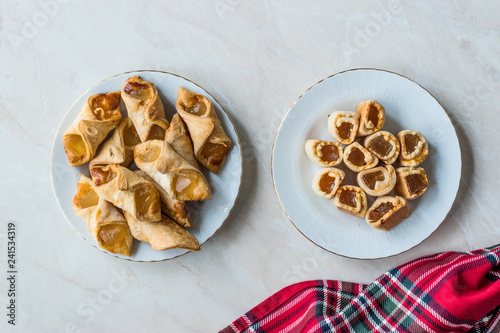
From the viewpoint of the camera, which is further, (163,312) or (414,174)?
(163,312)

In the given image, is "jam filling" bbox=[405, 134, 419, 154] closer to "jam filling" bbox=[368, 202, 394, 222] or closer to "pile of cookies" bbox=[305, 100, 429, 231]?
"pile of cookies" bbox=[305, 100, 429, 231]

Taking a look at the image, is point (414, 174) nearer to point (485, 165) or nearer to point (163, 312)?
point (485, 165)

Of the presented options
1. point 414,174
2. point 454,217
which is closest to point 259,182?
point 414,174

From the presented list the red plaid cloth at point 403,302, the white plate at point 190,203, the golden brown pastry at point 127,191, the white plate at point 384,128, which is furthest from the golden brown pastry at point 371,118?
the golden brown pastry at point 127,191

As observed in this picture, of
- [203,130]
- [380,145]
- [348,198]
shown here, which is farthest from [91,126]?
[380,145]

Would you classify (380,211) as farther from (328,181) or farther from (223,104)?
(223,104)
